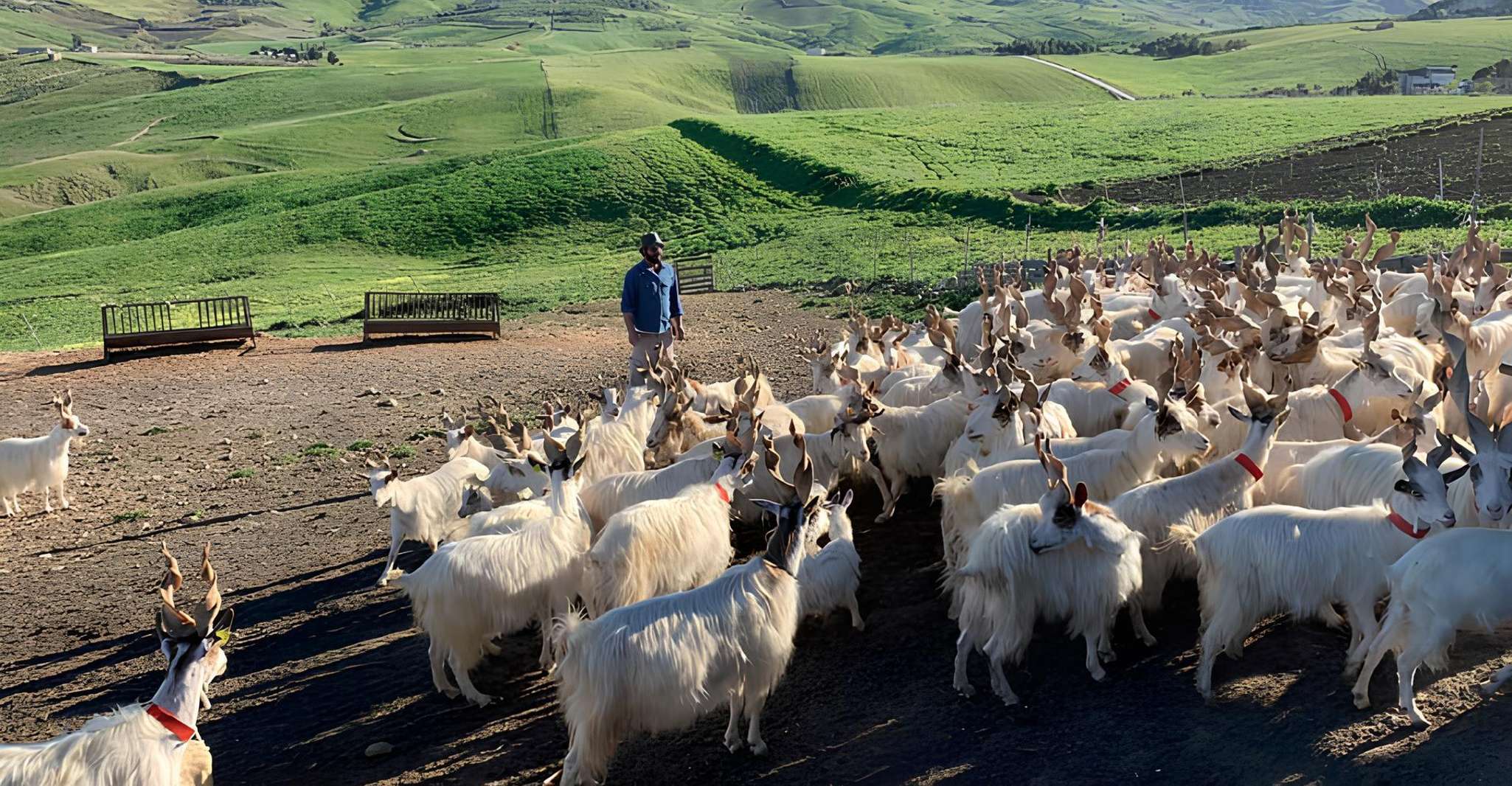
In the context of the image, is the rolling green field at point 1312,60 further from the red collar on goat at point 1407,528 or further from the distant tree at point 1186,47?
the red collar on goat at point 1407,528

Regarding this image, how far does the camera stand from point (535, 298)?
3186 cm

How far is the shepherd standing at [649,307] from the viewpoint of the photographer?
12.6 m

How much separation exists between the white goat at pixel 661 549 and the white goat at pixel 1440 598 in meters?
4.09

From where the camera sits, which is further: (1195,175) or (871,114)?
(871,114)

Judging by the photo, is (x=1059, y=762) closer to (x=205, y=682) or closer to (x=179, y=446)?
(x=205, y=682)

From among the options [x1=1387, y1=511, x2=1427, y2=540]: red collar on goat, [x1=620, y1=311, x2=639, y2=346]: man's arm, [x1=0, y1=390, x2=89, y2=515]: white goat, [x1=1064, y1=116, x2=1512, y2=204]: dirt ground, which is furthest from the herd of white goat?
[x1=1064, y1=116, x2=1512, y2=204]: dirt ground

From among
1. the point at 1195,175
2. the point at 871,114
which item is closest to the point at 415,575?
the point at 1195,175

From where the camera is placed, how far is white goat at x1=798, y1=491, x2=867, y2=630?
26.1ft

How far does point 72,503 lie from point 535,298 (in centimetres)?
1890

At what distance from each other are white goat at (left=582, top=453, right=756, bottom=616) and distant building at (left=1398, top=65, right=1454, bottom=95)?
86.7 metres

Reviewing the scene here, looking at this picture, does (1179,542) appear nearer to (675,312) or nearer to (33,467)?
(675,312)

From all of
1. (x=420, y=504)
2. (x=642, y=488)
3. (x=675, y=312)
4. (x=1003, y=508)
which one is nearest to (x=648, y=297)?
(x=675, y=312)

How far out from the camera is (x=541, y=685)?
8.00m

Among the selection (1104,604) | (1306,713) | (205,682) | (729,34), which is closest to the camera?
(205,682)
